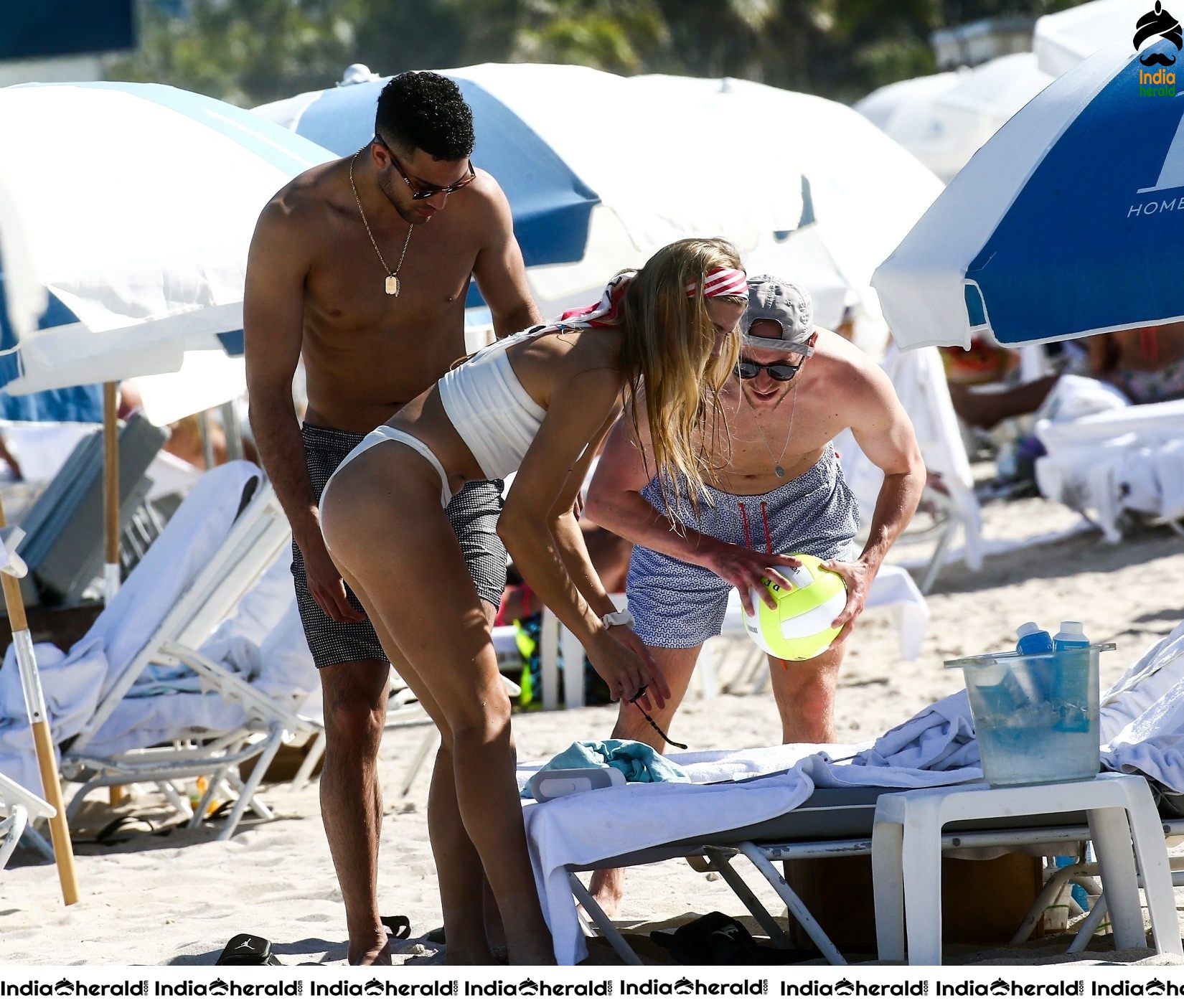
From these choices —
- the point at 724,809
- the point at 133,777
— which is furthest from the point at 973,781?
the point at 133,777

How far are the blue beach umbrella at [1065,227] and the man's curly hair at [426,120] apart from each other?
99cm

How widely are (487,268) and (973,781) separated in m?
1.58

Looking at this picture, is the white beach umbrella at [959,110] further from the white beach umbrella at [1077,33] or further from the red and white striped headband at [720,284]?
the red and white striped headband at [720,284]

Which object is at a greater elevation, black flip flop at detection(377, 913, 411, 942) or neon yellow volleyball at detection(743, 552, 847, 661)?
neon yellow volleyball at detection(743, 552, 847, 661)

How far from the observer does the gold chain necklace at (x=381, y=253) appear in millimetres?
3352

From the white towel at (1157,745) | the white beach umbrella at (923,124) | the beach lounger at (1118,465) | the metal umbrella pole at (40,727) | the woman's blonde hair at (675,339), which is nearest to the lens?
the woman's blonde hair at (675,339)

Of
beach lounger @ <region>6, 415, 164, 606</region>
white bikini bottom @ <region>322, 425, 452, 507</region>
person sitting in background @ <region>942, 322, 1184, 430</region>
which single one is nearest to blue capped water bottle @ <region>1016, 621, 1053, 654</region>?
white bikini bottom @ <region>322, 425, 452, 507</region>

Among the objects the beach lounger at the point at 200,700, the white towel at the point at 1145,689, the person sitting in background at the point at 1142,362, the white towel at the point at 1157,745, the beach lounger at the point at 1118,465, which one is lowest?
the beach lounger at the point at 1118,465

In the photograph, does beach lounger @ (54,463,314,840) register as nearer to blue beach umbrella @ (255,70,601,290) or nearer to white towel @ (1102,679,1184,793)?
blue beach umbrella @ (255,70,601,290)

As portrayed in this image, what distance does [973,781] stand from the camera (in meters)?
3.11

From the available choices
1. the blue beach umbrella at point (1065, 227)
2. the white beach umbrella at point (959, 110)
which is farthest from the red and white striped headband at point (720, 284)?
the white beach umbrella at point (959, 110)

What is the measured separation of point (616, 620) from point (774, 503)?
3.22ft

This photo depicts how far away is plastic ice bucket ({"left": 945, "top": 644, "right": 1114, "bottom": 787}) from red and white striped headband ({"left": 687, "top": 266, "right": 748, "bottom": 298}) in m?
0.82

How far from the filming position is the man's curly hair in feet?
10.3
